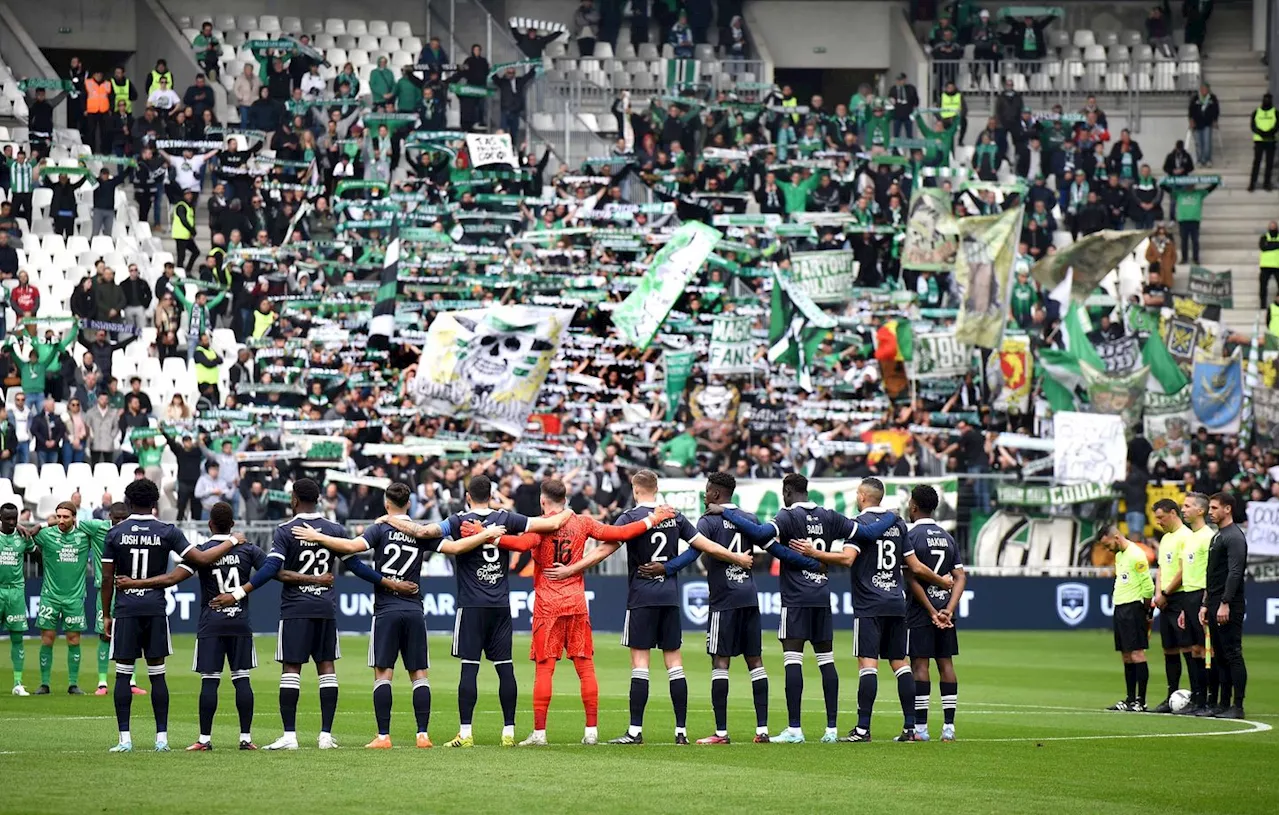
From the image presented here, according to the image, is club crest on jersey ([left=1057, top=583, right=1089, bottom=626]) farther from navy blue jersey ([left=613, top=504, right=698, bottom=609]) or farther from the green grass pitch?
navy blue jersey ([left=613, top=504, right=698, bottom=609])

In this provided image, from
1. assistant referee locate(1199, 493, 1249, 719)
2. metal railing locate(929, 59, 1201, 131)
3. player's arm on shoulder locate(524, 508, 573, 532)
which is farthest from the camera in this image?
metal railing locate(929, 59, 1201, 131)

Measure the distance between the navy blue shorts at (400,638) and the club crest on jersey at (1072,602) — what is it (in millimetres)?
21205

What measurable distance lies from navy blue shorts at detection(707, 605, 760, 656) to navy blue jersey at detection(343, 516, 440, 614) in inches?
98.3

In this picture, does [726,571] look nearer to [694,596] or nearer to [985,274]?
[694,596]

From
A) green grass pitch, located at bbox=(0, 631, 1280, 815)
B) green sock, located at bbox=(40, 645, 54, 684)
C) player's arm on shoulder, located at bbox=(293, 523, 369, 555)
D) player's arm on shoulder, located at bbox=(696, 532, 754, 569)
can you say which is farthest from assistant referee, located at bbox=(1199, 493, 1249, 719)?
green sock, located at bbox=(40, 645, 54, 684)

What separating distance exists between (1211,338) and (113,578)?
26955mm

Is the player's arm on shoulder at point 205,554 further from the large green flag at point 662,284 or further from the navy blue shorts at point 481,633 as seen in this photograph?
the large green flag at point 662,284

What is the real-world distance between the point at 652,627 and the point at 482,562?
1526 millimetres

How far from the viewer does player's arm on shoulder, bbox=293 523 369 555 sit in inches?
622

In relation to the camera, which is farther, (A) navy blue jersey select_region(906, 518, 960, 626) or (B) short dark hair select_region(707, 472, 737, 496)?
(A) navy blue jersey select_region(906, 518, 960, 626)

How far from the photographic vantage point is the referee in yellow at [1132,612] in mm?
21172

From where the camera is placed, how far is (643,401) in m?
36.6

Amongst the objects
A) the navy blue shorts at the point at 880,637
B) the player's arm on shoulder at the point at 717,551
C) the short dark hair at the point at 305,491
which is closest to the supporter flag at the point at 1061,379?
the navy blue shorts at the point at 880,637

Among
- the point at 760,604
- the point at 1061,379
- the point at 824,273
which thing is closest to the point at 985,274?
the point at 1061,379
